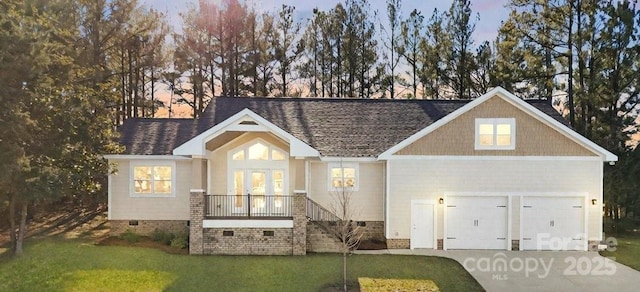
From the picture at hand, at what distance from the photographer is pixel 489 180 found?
15992mm

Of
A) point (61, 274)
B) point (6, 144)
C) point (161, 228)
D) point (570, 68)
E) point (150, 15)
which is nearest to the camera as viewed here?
point (61, 274)

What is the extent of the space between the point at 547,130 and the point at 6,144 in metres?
17.9

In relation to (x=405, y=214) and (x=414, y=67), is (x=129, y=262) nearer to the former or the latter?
(x=405, y=214)

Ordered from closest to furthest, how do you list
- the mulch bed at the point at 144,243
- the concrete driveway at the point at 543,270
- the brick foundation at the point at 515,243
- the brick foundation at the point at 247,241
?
1. the concrete driveway at the point at 543,270
2. the brick foundation at the point at 247,241
3. the mulch bed at the point at 144,243
4. the brick foundation at the point at 515,243

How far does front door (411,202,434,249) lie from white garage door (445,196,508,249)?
584 mm

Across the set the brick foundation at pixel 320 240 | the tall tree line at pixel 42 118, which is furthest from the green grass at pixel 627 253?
the tall tree line at pixel 42 118

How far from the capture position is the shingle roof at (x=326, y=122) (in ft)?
58.1

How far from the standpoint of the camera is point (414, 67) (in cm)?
3044

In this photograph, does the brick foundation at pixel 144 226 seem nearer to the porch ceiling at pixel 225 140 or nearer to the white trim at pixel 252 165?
the white trim at pixel 252 165

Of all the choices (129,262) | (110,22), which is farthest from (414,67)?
(129,262)

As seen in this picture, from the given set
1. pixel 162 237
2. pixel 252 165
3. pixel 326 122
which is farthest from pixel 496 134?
pixel 162 237

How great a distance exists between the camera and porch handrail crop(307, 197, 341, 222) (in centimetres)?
1653

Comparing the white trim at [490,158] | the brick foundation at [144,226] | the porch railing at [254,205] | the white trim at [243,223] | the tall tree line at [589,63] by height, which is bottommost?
the brick foundation at [144,226]

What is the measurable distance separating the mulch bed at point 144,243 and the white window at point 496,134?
11.2m
